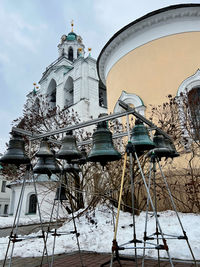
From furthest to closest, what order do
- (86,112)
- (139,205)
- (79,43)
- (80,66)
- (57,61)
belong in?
(79,43) < (57,61) < (80,66) < (86,112) < (139,205)

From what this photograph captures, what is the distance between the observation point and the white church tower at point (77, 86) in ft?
68.1

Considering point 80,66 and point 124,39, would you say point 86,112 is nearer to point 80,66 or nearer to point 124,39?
point 80,66

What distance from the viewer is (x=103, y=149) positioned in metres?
3.68

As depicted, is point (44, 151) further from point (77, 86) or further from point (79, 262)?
point (77, 86)

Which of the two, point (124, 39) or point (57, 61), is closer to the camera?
point (124, 39)

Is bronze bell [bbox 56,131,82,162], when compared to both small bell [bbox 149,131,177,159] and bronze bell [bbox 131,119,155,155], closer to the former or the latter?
bronze bell [bbox 131,119,155,155]

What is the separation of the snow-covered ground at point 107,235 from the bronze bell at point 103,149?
9.16 feet

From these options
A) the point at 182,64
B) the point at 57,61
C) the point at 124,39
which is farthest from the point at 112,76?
the point at 57,61

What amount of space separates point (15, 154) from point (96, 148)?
5.27ft

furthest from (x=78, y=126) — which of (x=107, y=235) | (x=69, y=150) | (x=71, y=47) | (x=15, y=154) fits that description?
(x=71, y=47)

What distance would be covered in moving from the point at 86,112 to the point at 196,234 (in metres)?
15.9

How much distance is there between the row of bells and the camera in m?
3.73

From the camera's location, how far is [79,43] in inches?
1216

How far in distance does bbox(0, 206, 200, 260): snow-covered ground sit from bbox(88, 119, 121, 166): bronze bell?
2793 mm
